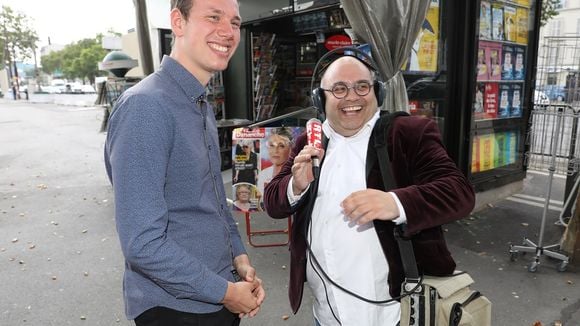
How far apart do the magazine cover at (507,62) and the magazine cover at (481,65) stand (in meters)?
0.40

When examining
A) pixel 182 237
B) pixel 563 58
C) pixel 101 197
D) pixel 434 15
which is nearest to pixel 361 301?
pixel 182 237

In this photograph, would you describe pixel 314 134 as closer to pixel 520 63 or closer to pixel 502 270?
pixel 502 270

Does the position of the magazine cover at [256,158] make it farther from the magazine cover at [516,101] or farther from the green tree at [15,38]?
the green tree at [15,38]

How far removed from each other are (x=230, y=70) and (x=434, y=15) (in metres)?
4.74

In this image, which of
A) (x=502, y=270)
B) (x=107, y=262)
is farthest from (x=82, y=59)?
(x=502, y=270)

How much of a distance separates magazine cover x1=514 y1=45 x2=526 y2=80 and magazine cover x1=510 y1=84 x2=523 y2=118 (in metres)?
0.13

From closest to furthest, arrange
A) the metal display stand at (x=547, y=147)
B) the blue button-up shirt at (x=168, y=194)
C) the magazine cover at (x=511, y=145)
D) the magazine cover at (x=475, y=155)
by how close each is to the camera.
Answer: the blue button-up shirt at (x=168, y=194), the metal display stand at (x=547, y=147), the magazine cover at (x=475, y=155), the magazine cover at (x=511, y=145)

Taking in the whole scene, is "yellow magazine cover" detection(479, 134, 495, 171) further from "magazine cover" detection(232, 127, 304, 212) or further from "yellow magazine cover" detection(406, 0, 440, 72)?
"magazine cover" detection(232, 127, 304, 212)

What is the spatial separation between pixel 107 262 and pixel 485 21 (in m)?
→ 4.88

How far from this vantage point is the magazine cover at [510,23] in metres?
5.12

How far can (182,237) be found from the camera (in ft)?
4.13

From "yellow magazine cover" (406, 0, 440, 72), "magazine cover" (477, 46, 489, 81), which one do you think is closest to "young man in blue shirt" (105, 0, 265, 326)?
"yellow magazine cover" (406, 0, 440, 72)

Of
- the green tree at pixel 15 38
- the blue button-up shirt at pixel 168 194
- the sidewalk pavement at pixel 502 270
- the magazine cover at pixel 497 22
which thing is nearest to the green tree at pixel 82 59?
the green tree at pixel 15 38

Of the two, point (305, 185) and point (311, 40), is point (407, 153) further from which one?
point (311, 40)
